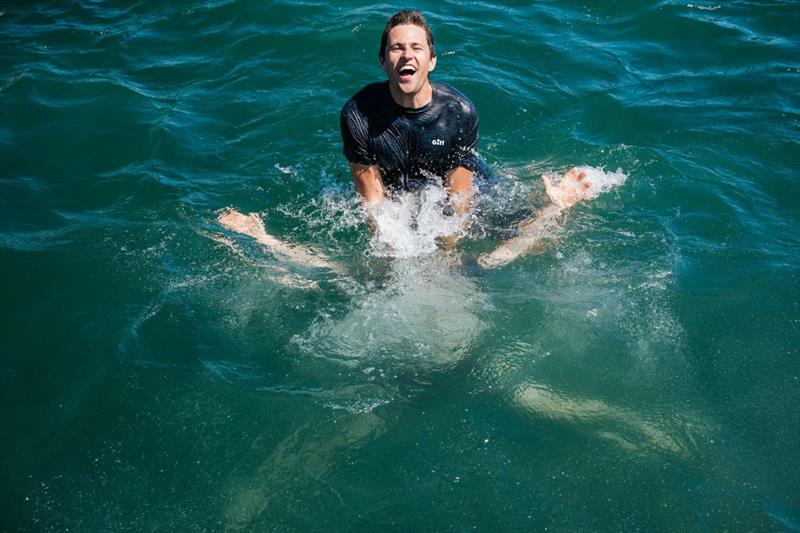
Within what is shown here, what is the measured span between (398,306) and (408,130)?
1.56 metres

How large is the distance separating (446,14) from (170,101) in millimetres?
4519

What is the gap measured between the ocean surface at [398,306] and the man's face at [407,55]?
129 centimetres

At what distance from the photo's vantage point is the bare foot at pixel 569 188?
22.5 feet

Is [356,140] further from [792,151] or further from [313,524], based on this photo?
[792,151]

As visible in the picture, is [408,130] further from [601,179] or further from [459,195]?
[601,179]

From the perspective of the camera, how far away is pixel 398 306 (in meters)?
5.96

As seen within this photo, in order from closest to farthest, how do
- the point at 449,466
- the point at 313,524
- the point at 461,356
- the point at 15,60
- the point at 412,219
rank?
the point at 313,524 < the point at 449,466 < the point at 461,356 < the point at 412,219 < the point at 15,60

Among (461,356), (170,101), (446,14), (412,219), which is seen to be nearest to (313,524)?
(461,356)

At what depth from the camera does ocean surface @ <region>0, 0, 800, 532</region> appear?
457 centimetres

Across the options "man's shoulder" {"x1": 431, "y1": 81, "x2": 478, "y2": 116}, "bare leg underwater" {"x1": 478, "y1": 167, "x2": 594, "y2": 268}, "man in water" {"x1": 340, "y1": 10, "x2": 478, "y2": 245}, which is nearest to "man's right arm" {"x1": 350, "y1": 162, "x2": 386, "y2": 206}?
"man in water" {"x1": 340, "y1": 10, "x2": 478, "y2": 245}

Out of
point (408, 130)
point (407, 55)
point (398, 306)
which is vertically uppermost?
point (407, 55)

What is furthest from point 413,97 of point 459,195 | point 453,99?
point 459,195

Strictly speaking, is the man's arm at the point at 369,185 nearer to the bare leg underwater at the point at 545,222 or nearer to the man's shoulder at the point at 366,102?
the man's shoulder at the point at 366,102

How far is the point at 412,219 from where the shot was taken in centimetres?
651
